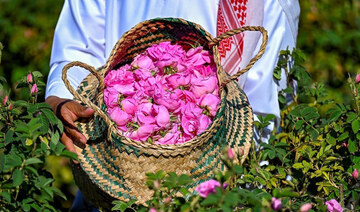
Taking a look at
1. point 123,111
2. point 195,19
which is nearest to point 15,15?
point 195,19

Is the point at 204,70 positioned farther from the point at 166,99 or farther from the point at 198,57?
the point at 166,99

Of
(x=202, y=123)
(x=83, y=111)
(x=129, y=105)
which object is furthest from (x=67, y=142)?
(x=202, y=123)

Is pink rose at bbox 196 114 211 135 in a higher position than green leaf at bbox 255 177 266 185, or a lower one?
higher

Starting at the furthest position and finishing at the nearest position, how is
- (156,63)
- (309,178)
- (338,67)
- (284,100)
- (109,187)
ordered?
(338,67), (284,100), (309,178), (156,63), (109,187)

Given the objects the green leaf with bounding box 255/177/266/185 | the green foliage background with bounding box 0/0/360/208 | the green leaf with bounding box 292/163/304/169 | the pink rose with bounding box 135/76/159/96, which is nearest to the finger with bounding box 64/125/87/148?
the pink rose with bounding box 135/76/159/96

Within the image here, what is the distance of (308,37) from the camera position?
4582 mm

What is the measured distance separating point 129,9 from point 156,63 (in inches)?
17.9

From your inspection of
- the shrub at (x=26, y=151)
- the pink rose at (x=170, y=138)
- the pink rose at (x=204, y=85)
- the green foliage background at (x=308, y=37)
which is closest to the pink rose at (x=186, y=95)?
the pink rose at (x=204, y=85)

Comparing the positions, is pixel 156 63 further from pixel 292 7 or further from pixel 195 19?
pixel 292 7

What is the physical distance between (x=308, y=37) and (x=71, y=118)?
2.88 metres

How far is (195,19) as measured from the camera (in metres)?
2.40

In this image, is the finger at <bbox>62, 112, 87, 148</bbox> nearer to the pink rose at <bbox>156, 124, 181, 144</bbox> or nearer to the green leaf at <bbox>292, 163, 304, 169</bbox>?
the pink rose at <bbox>156, 124, 181, 144</bbox>

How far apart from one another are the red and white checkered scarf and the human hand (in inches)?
24.2

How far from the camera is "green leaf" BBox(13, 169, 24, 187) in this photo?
164 centimetres
